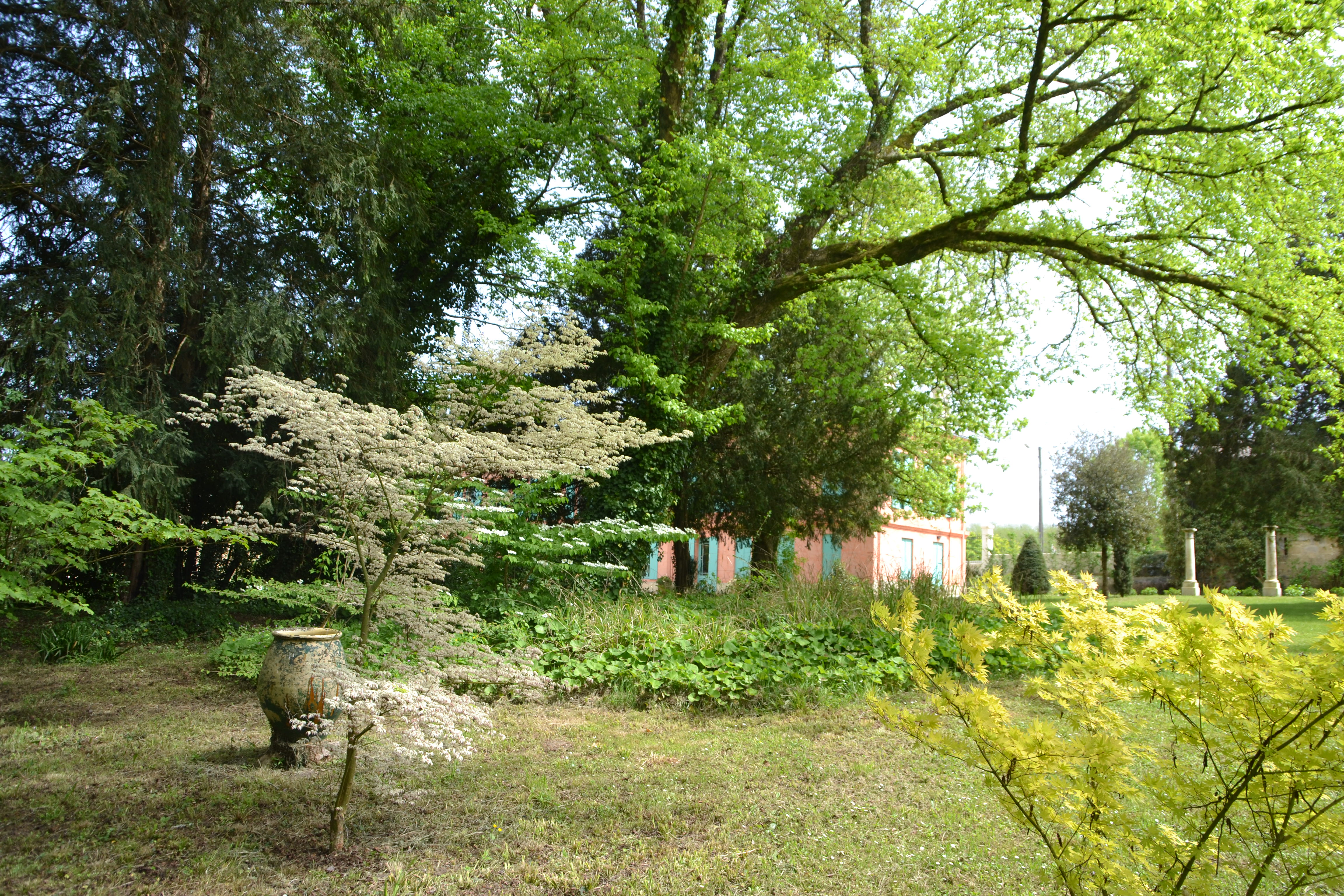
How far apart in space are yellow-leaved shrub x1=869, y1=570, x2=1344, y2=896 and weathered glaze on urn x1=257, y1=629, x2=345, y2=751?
123 inches

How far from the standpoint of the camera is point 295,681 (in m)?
4.27

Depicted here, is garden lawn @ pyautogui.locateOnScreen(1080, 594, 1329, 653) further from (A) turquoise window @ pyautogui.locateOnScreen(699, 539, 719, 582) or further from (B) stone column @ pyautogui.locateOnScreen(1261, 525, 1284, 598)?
(A) turquoise window @ pyautogui.locateOnScreen(699, 539, 719, 582)

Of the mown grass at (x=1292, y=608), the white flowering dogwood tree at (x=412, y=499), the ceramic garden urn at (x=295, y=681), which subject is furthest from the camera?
the mown grass at (x=1292, y=608)

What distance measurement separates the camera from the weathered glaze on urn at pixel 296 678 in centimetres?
425

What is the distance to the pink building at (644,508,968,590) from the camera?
12.1 m

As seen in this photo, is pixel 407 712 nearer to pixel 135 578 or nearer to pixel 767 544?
pixel 135 578

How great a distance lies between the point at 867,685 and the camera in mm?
6375

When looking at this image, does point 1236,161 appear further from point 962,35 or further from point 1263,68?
point 962,35

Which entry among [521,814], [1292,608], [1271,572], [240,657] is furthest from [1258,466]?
[240,657]

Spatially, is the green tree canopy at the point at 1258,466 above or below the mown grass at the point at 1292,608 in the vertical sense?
above

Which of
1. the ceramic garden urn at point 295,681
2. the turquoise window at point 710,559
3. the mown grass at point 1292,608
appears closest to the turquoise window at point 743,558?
the turquoise window at point 710,559

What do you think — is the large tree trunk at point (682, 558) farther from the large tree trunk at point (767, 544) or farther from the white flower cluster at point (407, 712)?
the white flower cluster at point (407, 712)

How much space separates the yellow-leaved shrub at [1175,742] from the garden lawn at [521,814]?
86 cm

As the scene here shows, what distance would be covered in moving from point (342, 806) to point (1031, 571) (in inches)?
946
